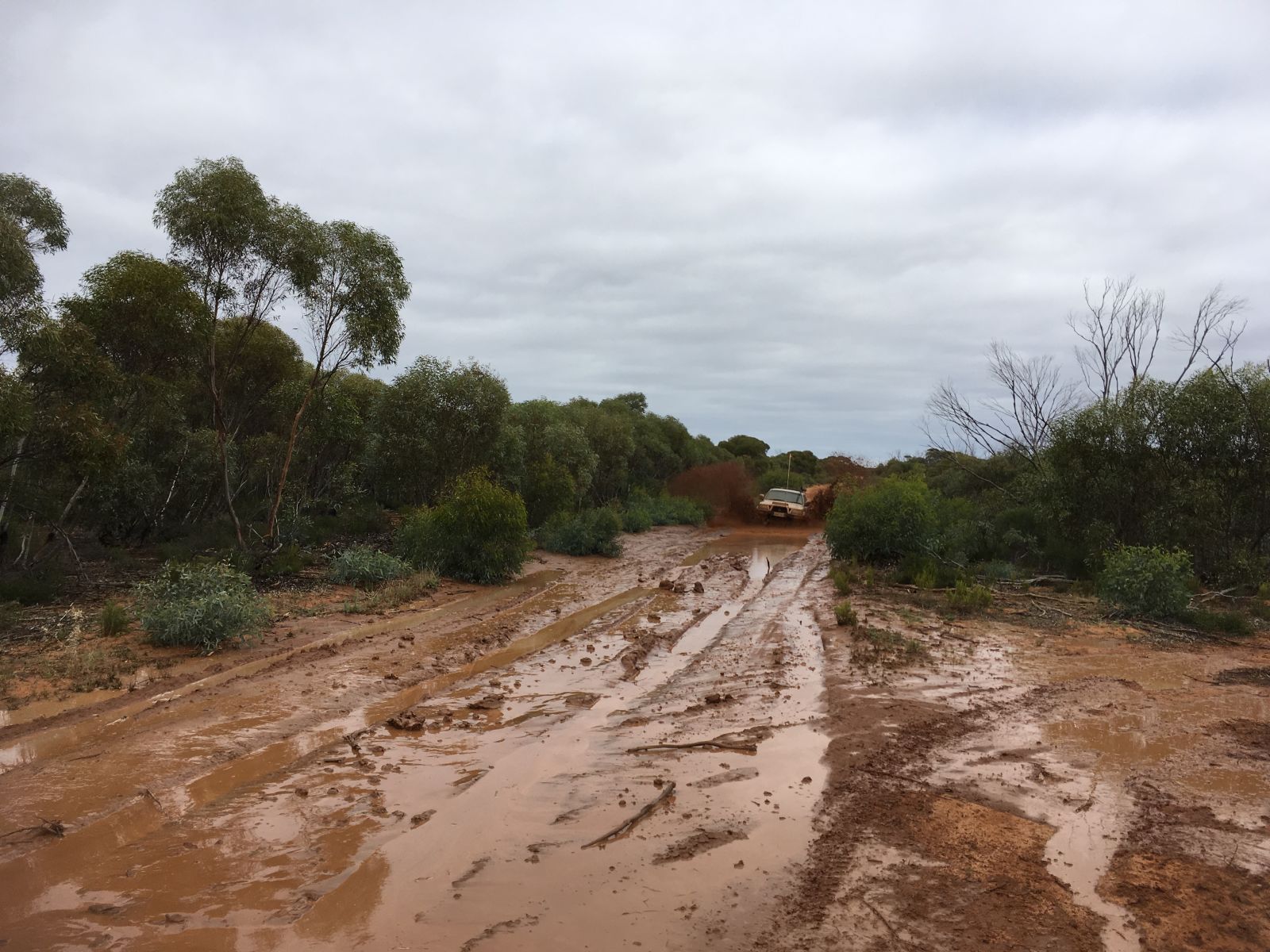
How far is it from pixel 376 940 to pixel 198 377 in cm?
1701

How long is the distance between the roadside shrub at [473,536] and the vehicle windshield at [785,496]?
24892 millimetres

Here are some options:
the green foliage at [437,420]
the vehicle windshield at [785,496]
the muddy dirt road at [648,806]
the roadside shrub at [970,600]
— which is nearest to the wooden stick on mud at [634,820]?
the muddy dirt road at [648,806]

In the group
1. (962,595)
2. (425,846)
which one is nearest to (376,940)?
(425,846)

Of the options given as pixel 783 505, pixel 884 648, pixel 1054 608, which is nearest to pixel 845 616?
pixel 884 648

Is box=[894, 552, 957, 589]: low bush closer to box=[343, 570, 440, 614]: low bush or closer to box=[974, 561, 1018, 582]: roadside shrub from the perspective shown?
box=[974, 561, 1018, 582]: roadside shrub

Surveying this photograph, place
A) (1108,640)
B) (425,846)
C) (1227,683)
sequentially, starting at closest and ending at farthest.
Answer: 1. (425,846)
2. (1227,683)
3. (1108,640)

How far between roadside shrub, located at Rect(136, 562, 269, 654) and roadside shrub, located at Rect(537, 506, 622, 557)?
1326 cm

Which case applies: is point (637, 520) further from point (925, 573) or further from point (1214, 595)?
point (1214, 595)

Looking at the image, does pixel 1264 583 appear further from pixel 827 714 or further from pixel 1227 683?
pixel 827 714

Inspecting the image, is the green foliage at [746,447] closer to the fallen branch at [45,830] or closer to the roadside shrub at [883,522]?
the roadside shrub at [883,522]

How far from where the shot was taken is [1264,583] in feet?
51.1

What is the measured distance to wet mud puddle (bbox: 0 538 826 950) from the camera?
389 centimetres

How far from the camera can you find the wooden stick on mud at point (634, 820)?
4885 millimetres

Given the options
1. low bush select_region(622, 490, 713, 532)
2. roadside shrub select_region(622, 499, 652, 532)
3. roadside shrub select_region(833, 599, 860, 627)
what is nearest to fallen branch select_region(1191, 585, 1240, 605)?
roadside shrub select_region(833, 599, 860, 627)
